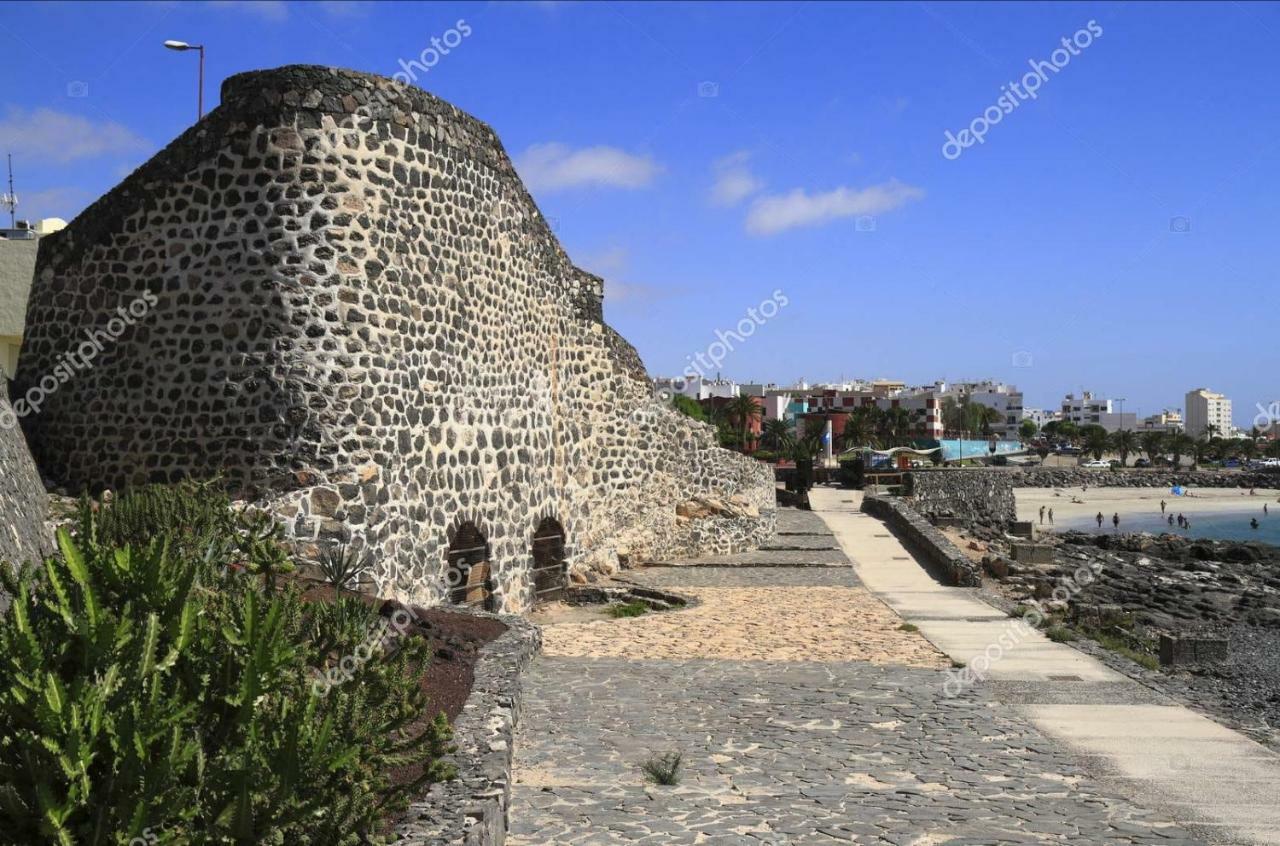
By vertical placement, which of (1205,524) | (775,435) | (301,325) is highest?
(775,435)

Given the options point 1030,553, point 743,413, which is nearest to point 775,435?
point 743,413

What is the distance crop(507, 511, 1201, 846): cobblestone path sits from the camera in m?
7.01

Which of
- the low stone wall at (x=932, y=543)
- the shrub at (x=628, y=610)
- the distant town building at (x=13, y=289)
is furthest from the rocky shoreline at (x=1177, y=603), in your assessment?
the distant town building at (x=13, y=289)

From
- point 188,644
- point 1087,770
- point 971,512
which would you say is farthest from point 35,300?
point 971,512

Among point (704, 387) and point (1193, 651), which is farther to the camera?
point (704, 387)

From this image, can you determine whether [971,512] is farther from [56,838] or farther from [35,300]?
[56,838]

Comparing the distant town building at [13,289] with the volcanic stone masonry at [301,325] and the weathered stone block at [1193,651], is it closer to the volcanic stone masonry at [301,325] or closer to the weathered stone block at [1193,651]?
the volcanic stone masonry at [301,325]

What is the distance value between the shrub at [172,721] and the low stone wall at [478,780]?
0.19 m

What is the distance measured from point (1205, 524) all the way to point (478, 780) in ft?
252

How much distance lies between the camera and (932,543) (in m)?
24.7

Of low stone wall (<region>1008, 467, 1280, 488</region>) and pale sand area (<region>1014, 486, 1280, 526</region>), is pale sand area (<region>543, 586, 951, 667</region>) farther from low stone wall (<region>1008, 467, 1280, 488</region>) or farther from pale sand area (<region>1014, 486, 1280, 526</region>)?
low stone wall (<region>1008, 467, 1280, 488</region>)

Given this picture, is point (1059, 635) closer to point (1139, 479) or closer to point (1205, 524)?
point (1205, 524)

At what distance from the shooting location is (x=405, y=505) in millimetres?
12867

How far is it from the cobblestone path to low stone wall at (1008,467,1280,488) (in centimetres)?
8756
